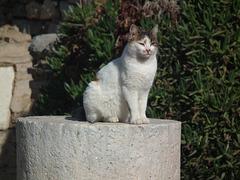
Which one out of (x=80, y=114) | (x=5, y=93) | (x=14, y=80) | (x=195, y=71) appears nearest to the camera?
(x=80, y=114)

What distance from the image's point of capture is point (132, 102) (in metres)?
2.81

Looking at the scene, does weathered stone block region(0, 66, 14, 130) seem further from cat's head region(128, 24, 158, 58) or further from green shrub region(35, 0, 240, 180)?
cat's head region(128, 24, 158, 58)

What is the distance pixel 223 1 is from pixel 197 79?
0.92m

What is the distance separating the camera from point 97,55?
→ 12.8 ft

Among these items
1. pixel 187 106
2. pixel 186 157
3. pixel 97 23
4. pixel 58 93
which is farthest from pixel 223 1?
pixel 58 93

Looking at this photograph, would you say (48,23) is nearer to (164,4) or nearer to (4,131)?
(4,131)

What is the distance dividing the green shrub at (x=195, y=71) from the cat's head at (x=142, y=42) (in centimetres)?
91

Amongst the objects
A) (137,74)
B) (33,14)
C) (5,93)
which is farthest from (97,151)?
(33,14)

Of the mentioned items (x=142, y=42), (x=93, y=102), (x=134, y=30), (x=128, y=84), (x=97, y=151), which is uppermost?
(x=134, y=30)

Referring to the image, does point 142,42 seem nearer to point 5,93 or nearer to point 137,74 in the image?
point 137,74

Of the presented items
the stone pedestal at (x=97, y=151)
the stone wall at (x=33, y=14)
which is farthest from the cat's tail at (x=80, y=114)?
the stone wall at (x=33, y=14)

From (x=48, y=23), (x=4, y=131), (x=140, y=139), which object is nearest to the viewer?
(x=140, y=139)

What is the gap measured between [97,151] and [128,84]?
Result: 2.06 feet

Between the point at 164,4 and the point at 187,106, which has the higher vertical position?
the point at 164,4
